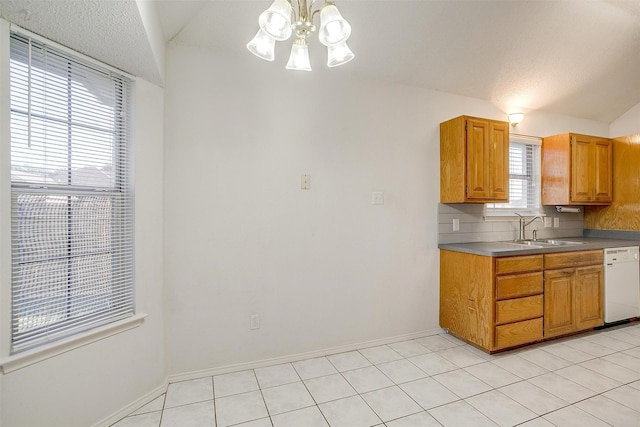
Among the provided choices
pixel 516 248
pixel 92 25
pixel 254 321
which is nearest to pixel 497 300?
pixel 516 248

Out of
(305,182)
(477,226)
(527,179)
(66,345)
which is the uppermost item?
(527,179)

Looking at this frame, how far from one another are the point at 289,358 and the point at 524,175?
3.23 meters

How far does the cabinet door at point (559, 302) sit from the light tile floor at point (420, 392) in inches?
7.5

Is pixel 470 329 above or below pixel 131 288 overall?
below

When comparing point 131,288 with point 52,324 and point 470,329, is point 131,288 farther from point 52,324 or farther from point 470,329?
point 470,329

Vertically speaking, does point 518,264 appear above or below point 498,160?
below

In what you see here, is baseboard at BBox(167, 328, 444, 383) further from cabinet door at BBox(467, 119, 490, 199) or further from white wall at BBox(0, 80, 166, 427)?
cabinet door at BBox(467, 119, 490, 199)

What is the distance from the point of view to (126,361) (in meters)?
1.87

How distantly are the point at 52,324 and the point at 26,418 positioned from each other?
40cm

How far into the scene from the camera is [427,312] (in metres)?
3.03

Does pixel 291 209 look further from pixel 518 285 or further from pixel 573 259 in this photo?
pixel 573 259

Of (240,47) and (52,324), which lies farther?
(240,47)

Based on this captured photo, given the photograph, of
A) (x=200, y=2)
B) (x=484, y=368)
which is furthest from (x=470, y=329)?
(x=200, y=2)

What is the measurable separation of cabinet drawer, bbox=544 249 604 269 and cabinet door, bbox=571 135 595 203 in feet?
2.16
